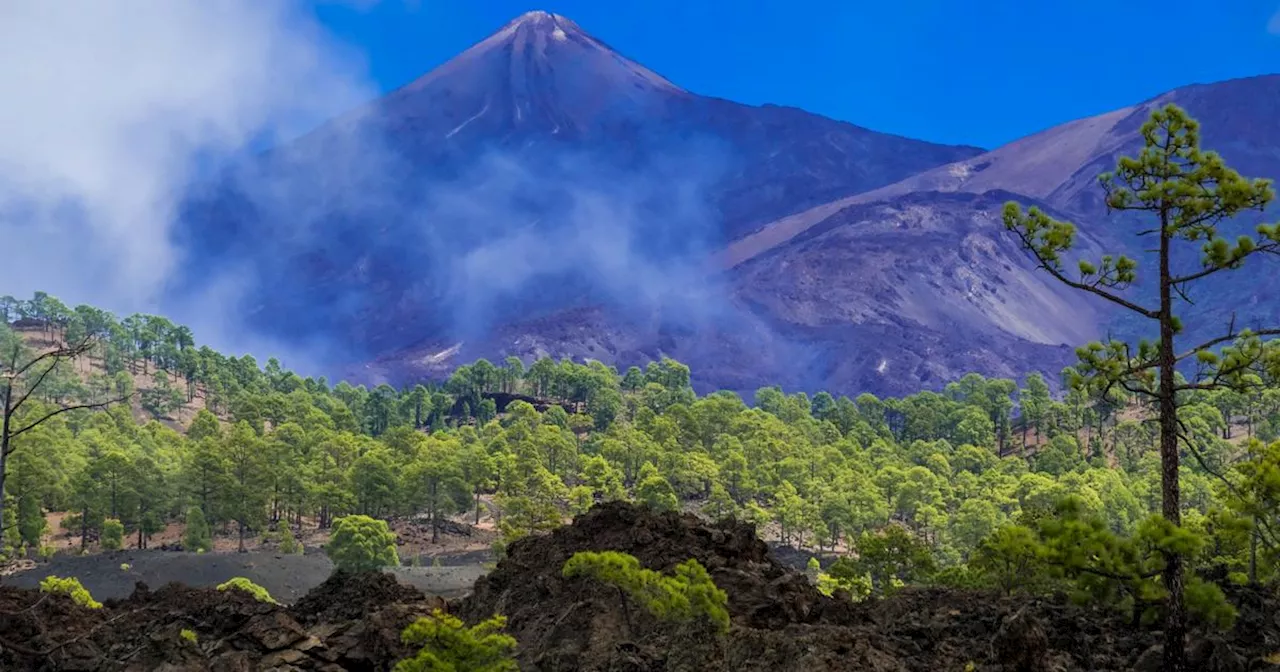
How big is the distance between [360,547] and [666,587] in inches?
1729

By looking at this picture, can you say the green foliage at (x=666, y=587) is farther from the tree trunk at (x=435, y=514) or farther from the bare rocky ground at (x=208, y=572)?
the tree trunk at (x=435, y=514)

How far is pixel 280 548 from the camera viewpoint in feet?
238

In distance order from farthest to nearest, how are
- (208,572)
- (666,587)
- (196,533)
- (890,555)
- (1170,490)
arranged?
(196,533) < (208,572) < (890,555) < (666,587) < (1170,490)

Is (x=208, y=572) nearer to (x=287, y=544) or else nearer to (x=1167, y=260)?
(x=287, y=544)

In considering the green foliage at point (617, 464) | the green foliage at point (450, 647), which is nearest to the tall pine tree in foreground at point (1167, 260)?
the green foliage at point (450, 647)

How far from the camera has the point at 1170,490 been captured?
15.3 m

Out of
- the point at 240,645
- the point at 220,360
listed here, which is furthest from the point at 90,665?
the point at 220,360

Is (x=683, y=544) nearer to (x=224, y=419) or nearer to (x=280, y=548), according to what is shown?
(x=280, y=548)

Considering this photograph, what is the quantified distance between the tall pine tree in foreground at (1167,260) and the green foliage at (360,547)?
162 feet

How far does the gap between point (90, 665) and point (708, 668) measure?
11903 mm

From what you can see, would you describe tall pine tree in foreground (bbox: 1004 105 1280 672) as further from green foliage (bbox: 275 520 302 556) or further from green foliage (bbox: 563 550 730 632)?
green foliage (bbox: 275 520 302 556)

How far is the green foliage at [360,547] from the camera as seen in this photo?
59.6 meters

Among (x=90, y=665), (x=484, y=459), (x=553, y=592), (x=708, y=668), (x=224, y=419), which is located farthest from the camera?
(x=224, y=419)

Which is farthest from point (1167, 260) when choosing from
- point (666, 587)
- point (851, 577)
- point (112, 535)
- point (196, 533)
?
point (112, 535)
